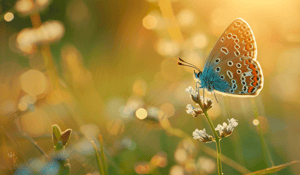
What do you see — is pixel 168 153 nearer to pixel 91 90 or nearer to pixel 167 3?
pixel 91 90

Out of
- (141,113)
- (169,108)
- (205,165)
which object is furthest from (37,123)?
(205,165)

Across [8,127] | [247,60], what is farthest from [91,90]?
[247,60]

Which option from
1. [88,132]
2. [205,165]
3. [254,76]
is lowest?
[205,165]

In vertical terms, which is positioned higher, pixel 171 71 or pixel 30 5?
pixel 30 5

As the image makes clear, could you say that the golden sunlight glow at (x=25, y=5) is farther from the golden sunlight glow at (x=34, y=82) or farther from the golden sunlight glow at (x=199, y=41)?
the golden sunlight glow at (x=199, y=41)

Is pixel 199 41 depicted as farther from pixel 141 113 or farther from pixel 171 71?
pixel 141 113
